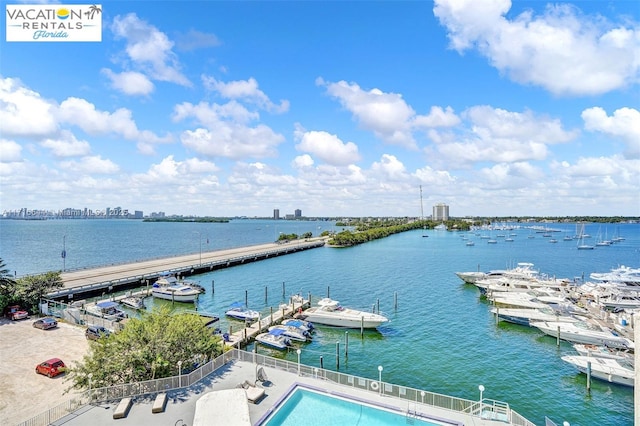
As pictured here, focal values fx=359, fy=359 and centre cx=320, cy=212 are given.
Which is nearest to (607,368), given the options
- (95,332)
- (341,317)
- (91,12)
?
(341,317)

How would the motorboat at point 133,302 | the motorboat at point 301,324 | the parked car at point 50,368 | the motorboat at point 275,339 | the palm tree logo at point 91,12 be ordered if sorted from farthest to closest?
the motorboat at point 133,302, the motorboat at point 301,324, the motorboat at point 275,339, the palm tree logo at point 91,12, the parked car at point 50,368

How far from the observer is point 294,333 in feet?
122

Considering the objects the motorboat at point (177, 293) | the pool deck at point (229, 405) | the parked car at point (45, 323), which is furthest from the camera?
the motorboat at point (177, 293)

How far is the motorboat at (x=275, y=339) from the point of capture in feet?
115

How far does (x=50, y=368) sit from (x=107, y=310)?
20.8 m

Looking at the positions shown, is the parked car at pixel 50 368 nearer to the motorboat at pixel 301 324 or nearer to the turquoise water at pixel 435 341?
the turquoise water at pixel 435 341

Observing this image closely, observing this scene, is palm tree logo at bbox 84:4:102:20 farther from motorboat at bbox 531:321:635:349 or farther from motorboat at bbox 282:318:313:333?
motorboat at bbox 531:321:635:349

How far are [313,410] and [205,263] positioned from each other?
221 feet

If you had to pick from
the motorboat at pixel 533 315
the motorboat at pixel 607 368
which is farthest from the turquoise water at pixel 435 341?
the motorboat at pixel 533 315

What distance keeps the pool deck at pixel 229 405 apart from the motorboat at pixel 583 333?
27.3 m

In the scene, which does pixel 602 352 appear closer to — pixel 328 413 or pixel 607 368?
pixel 607 368

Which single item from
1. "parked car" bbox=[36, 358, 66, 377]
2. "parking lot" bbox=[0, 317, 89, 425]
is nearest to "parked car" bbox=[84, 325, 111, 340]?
"parking lot" bbox=[0, 317, 89, 425]

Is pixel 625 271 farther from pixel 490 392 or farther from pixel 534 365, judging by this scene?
pixel 490 392

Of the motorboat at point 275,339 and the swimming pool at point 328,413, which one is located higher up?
the swimming pool at point 328,413
